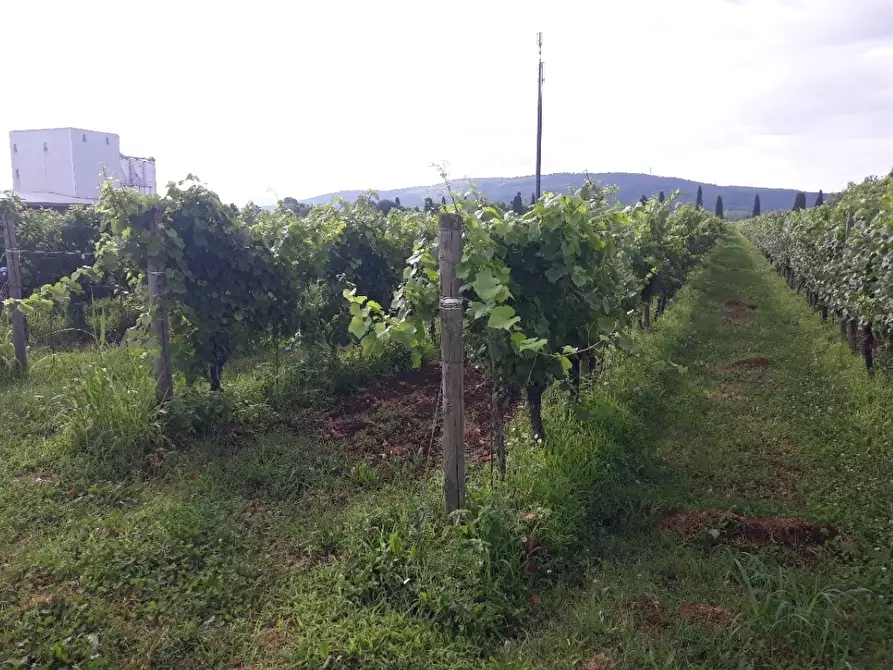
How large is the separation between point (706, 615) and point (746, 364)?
5.23 metres

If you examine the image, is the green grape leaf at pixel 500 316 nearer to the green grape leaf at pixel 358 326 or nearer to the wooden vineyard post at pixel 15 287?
the green grape leaf at pixel 358 326

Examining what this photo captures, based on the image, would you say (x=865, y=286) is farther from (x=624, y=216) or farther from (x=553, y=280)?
(x=553, y=280)

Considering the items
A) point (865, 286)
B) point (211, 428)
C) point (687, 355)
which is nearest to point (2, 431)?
point (211, 428)

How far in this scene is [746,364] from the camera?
24.3 feet

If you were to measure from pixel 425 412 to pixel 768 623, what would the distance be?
11.2ft

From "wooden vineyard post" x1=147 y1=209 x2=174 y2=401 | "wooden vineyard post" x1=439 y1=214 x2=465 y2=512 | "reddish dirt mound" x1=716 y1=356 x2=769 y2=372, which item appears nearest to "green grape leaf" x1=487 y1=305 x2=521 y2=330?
"wooden vineyard post" x1=439 y1=214 x2=465 y2=512

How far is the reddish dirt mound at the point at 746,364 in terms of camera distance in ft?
24.0

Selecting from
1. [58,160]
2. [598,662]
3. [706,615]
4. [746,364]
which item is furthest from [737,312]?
[58,160]

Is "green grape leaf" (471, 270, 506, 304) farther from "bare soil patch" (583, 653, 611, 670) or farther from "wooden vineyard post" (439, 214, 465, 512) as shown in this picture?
"bare soil patch" (583, 653, 611, 670)

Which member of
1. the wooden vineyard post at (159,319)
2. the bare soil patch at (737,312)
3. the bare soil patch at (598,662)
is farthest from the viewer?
the bare soil patch at (737,312)

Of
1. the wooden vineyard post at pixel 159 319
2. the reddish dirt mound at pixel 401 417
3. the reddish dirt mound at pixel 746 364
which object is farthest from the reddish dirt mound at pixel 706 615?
the reddish dirt mound at pixel 746 364

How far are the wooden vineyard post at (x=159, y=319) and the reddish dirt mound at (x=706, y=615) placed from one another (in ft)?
14.0

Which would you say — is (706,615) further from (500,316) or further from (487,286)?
(487,286)

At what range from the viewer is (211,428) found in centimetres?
507
